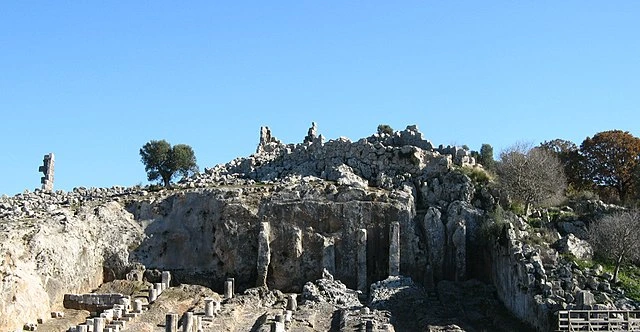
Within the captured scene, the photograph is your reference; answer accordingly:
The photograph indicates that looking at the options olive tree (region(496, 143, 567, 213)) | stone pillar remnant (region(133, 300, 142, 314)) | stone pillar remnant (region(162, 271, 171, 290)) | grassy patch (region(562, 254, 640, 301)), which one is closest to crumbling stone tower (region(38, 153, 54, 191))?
stone pillar remnant (region(162, 271, 171, 290))

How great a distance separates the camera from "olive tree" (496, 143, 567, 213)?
53.1 m

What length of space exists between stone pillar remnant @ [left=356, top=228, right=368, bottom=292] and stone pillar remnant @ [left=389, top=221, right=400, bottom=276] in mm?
1525

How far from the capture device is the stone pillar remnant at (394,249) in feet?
165

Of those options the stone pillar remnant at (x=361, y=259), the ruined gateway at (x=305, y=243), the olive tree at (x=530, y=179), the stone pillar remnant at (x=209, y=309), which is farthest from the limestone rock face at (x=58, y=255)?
the olive tree at (x=530, y=179)

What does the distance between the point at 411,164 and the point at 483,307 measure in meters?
14.1

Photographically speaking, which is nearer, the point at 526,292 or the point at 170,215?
the point at 526,292

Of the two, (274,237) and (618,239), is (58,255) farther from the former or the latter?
(618,239)

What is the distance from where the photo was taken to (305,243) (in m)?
52.5

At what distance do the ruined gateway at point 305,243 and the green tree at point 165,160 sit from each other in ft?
41.1

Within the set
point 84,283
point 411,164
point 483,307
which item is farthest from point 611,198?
point 84,283

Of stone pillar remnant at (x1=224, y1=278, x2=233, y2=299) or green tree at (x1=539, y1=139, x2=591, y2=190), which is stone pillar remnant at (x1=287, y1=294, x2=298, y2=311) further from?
green tree at (x1=539, y1=139, x2=591, y2=190)

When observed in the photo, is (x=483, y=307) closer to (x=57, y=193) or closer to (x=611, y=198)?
(x=611, y=198)

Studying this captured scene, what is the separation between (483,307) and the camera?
4522 centimetres

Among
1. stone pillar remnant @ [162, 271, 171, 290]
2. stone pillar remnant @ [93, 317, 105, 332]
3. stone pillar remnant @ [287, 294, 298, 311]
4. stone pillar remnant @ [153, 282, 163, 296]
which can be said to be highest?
stone pillar remnant @ [162, 271, 171, 290]
